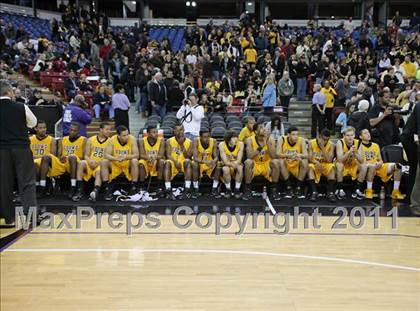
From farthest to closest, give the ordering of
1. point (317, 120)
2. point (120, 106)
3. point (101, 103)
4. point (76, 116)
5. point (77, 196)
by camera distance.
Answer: point (101, 103)
point (317, 120)
point (120, 106)
point (76, 116)
point (77, 196)

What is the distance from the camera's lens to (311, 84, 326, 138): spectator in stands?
13602 mm

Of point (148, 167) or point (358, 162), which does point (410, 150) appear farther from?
point (148, 167)

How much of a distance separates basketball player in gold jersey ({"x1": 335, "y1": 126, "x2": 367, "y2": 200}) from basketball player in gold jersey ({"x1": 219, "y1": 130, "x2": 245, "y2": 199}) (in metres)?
1.66

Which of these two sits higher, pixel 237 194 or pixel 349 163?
pixel 349 163

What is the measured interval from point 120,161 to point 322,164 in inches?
138

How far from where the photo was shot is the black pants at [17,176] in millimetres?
6766

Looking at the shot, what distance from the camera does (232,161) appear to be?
9.31 meters

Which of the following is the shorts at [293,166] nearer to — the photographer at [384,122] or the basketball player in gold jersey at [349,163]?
the basketball player in gold jersey at [349,163]

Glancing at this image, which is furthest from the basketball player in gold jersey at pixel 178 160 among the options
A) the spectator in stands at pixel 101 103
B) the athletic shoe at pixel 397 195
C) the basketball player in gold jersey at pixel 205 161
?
the spectator in stands at pixel 101 103

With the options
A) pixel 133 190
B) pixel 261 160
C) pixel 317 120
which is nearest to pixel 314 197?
pixel 261 160

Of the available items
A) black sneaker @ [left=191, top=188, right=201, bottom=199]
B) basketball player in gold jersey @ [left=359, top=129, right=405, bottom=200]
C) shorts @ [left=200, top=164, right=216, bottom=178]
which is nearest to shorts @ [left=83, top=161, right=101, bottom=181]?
black sneaker @ [left=191, top=188, right=201, bottom=199]

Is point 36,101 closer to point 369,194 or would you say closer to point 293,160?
point 293,160

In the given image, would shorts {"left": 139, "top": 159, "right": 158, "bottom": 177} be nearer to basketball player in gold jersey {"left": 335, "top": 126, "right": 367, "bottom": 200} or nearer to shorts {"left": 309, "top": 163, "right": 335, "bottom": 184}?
shorts {"left": 309, "top": 163, "right": 335, "bottom": 184}

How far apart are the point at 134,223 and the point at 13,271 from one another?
231 centimetres
